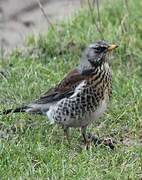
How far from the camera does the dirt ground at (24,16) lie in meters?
11.3

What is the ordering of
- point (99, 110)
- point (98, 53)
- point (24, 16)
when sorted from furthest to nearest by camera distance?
1. point (24, 16)
2. point (98, 53)
3. point (99, 110)

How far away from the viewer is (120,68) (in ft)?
32.7

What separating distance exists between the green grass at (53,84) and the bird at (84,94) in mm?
228

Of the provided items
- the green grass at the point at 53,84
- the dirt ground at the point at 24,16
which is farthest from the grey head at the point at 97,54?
the dirt ground at the point at 24,16

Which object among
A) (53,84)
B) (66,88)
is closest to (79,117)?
(66,88)

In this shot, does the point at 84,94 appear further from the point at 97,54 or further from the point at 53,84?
the point at 53,84

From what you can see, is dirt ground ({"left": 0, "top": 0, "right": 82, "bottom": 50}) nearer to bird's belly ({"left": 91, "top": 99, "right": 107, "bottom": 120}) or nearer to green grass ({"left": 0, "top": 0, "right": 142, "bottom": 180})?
green grass ({"left": 0, "top": 0, "right": 142, "bottom": 180})

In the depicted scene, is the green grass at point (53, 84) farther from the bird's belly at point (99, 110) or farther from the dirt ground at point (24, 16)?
the dirt ground at point (24, 16)

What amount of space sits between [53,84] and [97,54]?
1.55 metres

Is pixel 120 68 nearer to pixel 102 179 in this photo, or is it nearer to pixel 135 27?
pixel 135 27

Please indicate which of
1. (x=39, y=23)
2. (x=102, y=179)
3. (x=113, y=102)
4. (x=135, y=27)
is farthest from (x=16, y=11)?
(x=102, y=179)

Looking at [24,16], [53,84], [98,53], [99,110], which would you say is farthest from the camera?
[24,16]

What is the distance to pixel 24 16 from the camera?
1227 centimetres

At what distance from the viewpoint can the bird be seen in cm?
767
